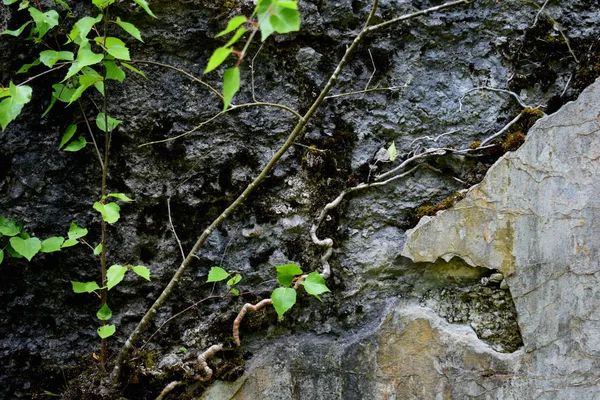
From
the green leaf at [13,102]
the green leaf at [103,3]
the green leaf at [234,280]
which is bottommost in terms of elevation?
the green leaf at [234,280]

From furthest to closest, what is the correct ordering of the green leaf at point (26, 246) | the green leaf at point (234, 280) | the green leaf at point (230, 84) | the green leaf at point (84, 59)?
the green leaf at point (234, 280) < the green leaf at point (26, 246) < the green leaf at point (84, 59) < the green leaf at point (230, 84)

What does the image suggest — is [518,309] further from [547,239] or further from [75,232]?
[75,232]

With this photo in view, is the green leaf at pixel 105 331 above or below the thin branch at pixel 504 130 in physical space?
below

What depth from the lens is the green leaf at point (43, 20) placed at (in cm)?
141

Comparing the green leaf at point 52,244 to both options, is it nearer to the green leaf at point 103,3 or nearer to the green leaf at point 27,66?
the green leaf at point 27,66

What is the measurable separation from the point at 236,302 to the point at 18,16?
3.33 ft

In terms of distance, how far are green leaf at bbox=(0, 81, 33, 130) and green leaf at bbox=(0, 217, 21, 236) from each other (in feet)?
0.96

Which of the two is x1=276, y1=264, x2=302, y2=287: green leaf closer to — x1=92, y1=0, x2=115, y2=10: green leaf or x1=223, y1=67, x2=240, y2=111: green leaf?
x1=223, y1=67, x2=240, y2=111: green leaf

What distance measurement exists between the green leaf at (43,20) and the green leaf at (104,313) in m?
0.73

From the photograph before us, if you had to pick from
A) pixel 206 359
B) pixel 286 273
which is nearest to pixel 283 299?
pixel 286 273

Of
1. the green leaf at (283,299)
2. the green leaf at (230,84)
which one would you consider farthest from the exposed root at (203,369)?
the green leaf at (230,84)

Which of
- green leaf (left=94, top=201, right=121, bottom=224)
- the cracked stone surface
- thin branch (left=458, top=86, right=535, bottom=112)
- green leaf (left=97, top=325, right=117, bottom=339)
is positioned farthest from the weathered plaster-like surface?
green leaf (left=94, top=201, right=121, bottom=224)

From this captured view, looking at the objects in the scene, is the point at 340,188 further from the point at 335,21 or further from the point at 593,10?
the point at 593,10

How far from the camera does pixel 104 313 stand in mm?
1507
